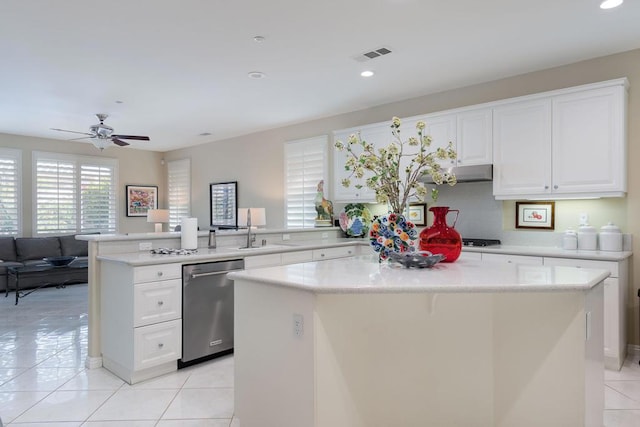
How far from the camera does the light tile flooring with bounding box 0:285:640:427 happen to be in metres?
2.56

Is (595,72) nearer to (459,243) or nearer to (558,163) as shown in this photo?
(558,163)

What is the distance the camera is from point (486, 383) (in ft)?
7.39

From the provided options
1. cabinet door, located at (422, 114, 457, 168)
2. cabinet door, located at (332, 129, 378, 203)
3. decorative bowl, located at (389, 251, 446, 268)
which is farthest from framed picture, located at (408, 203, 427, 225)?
decorative bowl, located at (389, 251, 446, 268)

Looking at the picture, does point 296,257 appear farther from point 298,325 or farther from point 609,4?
point 609,4

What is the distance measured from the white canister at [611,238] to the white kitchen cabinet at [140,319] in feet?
12.3

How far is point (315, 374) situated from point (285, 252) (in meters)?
2.33

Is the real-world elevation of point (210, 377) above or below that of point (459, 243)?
below

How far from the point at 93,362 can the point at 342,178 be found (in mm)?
3490

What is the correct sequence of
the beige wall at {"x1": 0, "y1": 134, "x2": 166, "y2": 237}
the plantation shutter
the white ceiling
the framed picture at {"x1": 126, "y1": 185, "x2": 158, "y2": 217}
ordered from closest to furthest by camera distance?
1. the white ceiling
2. the beige wall at {"x1": 0, "y1": 134, "x2": 166, "y2": 237}
3. the plantation shutter
4. the framed picture at {"x1": 126, "y1": 185, "x2": 158, "y2": 217}

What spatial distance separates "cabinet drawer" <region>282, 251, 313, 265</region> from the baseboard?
1.87 metres

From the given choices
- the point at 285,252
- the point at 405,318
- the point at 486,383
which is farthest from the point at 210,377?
the point at 486,383

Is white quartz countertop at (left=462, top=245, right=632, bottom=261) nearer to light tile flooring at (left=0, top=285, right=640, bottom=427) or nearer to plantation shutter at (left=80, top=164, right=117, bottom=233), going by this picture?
light tile flooring at (left=0, top=285, right=640, bottom=427)

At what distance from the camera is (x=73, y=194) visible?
7.78m

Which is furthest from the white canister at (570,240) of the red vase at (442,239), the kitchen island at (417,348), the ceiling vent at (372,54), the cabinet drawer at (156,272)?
the cabinet drawer at (156,272)
